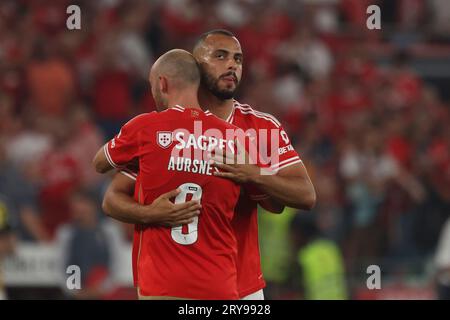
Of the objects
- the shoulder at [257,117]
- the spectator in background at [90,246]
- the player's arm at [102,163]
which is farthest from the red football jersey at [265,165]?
the spectator in background at [90,246]

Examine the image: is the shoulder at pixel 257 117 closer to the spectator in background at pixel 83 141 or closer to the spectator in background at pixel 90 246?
the spectator in background at pixel 90 246

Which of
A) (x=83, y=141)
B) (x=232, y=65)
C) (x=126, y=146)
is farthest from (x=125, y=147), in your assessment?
(x=83, y=141)

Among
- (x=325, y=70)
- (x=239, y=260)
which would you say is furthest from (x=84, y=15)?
(x=239, y=260)

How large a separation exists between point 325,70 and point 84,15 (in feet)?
10.4

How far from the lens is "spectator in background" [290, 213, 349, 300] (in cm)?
1058

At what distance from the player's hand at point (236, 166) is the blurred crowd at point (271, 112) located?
4.96m

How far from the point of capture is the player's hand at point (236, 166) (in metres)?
5.61

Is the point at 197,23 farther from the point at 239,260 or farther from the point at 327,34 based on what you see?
the point at 239,260

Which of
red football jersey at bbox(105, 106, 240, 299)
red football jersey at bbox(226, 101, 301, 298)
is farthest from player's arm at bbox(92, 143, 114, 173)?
red football jersey at bbox(226, 101, 301, 298)

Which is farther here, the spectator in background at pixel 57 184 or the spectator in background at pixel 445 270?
the spectator in background at pixel 57 184

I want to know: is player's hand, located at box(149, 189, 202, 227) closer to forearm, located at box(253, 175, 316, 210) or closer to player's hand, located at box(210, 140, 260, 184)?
player's hand, located at box(210, 140, 260, 184)

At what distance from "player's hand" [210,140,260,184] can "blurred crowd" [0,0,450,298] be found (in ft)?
16.3

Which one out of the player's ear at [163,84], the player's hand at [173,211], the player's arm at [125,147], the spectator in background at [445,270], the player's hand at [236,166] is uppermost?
the player's ear at [163,84]

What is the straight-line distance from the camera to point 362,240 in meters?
12.2
